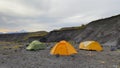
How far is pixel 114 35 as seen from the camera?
4659cm

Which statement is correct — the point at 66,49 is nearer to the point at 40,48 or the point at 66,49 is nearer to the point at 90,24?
the point at 40,48

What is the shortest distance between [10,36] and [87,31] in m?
59.3

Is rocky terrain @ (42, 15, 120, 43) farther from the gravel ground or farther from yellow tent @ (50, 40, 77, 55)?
the gravel ground

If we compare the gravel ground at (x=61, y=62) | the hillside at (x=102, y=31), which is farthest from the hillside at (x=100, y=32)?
the gravel ground at (x=61, y=62)

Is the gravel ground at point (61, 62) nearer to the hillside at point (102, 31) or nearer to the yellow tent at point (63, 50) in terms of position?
the yellow tent at point (63, 50)

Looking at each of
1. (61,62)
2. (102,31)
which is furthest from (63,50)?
(102,31)

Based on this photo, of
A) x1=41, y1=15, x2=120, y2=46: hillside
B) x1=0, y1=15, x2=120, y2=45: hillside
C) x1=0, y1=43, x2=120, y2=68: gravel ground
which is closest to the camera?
x1=0, y1=43, x2=120, y2=68: gravel ground

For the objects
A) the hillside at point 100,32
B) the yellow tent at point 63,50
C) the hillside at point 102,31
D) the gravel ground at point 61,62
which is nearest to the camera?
the gravel ground at point 61,62

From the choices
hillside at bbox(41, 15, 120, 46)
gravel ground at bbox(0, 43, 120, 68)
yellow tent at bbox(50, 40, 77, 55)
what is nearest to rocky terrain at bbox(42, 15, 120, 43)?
hillside at bbox(41, 15, 120, 46)

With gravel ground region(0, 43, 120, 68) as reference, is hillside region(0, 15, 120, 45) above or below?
above

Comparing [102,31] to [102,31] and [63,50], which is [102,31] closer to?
[102,31]

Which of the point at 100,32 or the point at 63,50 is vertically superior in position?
the point at 100,32

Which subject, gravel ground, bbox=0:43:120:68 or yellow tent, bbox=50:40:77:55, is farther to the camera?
yellow tent, bbox=50:40:77:55

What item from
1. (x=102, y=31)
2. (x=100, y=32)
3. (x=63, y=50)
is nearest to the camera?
(x=63, y=50)
